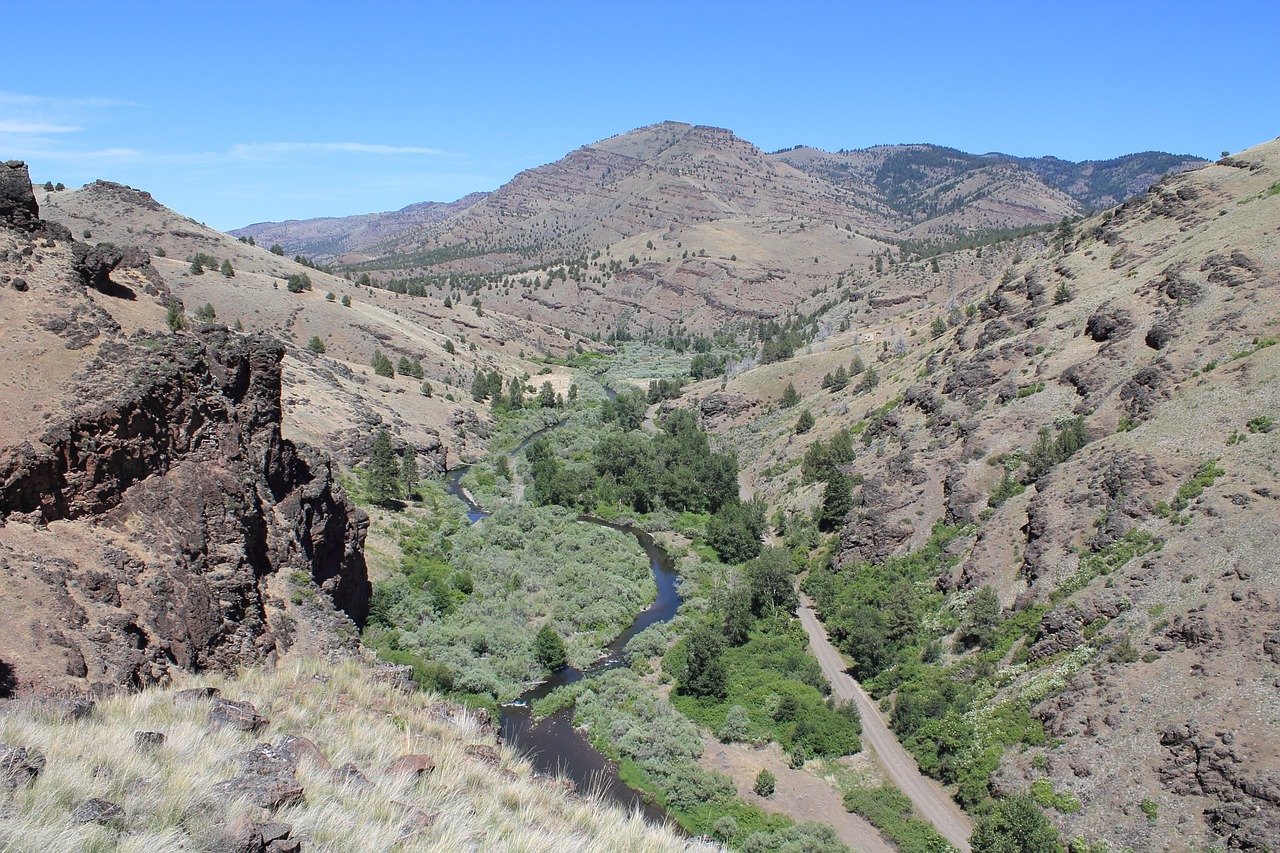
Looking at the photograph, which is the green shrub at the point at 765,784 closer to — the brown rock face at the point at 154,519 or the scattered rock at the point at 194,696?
the brown rock face at the point at 154,519

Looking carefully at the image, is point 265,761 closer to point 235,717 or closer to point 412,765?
point 235,717

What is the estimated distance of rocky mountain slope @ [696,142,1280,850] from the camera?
25500mm

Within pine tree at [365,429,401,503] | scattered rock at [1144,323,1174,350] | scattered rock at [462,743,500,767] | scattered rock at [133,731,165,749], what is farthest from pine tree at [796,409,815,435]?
scattered rock at [133,731,165,749]

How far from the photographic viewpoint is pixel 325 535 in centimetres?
3086

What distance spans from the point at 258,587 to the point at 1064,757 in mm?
27225

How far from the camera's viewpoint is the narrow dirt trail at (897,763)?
2791cm

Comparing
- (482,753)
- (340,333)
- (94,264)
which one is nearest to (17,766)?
(482,753)

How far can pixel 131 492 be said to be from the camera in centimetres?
2141

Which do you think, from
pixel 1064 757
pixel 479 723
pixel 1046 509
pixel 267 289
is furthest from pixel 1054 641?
pixel 267 289

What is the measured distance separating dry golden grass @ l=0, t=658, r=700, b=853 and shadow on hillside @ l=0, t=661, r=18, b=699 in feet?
11.0

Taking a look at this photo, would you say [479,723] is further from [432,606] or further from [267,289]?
[267,289]

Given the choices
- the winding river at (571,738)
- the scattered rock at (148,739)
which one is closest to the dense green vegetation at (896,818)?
the winding river at (571,738)

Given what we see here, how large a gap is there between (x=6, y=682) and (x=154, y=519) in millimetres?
7693

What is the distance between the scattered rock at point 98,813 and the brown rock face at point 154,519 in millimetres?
8941
